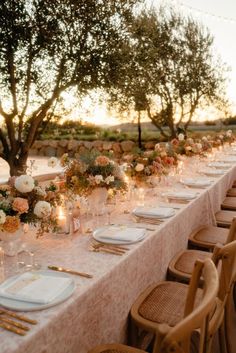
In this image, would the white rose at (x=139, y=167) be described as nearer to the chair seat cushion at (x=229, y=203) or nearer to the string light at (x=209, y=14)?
the chair seat cushion at (x=229, y=203)

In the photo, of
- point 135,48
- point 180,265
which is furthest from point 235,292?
point 135,48

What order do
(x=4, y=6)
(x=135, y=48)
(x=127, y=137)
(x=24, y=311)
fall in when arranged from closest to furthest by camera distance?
(x=24, y=311) → (x=4, y=6) → (x=135, y=48) → (x=127, y=137)

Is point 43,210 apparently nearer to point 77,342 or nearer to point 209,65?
point 77,342

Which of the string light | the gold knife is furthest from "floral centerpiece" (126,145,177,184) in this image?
the string light

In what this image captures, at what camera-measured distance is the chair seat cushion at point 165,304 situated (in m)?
2.11

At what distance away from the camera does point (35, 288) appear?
1627 mm

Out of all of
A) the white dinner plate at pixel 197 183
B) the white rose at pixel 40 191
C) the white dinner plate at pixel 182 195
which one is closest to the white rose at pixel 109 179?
the white rose at pixel 40 191

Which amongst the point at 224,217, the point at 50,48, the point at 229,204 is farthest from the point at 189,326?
the point at 50,48

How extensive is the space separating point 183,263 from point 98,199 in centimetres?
83

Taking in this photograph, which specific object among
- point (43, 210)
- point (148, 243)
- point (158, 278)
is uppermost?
point (43, 210)

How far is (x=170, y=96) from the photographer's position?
11820 mm

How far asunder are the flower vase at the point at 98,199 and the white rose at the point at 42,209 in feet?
2.82

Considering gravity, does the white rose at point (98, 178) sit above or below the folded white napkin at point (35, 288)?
above

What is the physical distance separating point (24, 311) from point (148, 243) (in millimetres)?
1106
